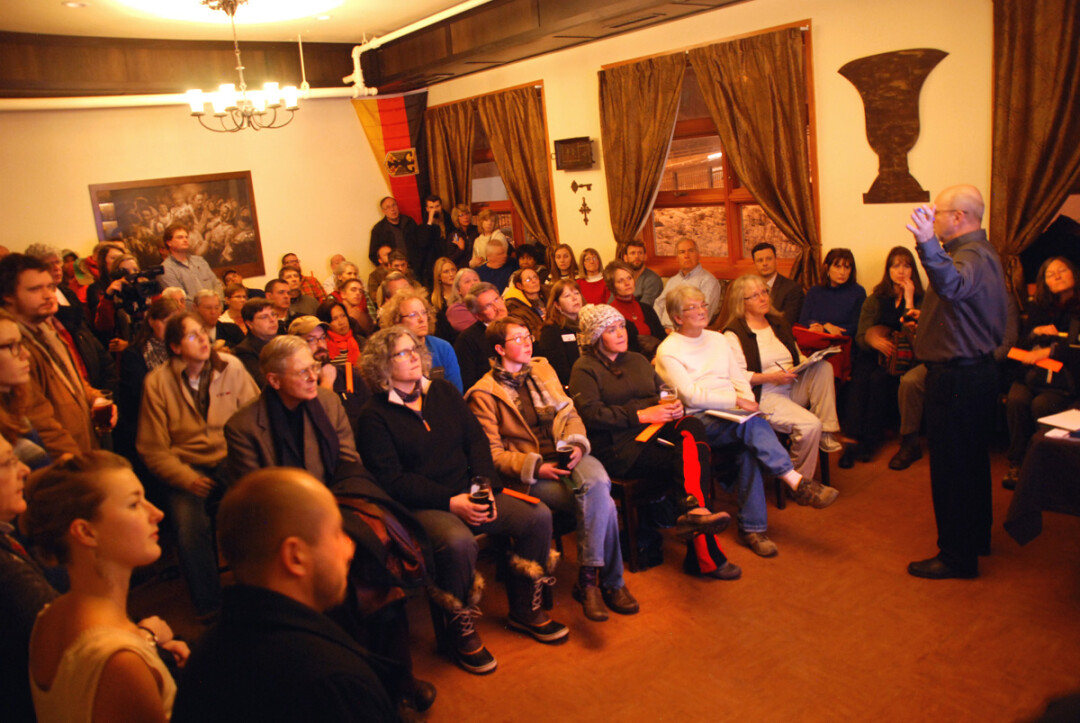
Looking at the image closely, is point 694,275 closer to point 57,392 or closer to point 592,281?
point 592,281

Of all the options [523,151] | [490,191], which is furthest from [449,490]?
[490,191]

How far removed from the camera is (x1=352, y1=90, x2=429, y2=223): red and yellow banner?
9.34 metres

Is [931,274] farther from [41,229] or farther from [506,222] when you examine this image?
[41,229]

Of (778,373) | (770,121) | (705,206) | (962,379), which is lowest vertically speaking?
(778,373)

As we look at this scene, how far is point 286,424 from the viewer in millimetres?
3195

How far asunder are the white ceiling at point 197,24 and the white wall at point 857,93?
200 cm

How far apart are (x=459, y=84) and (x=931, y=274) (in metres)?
6.79

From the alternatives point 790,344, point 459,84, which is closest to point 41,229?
point 459,84

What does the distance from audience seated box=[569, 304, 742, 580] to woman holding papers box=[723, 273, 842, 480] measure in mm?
714

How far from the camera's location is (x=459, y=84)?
880 centimetres

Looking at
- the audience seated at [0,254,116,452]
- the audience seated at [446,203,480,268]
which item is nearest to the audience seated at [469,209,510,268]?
the audience seated at [446,203,480,268]

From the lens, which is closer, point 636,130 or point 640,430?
point 640,430

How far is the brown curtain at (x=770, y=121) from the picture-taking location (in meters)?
5.61

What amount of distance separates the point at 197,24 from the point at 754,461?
623 cm
